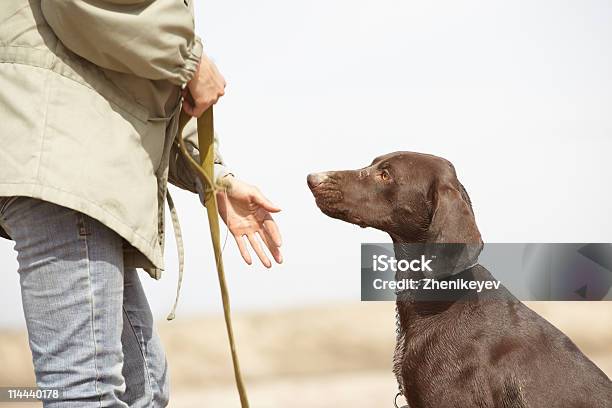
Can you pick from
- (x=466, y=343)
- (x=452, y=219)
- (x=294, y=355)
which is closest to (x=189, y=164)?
(x=452, y=219)

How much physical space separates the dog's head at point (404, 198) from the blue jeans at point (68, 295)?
3.07ft

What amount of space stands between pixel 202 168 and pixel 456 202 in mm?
698

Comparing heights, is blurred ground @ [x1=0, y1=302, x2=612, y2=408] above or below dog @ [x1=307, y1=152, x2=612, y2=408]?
below

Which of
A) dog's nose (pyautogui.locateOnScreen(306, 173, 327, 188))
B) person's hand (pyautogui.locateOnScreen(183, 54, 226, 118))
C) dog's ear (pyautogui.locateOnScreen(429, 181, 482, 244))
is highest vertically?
person's hand (pyautogui.locateOnScreen(183, 54, 226, 118))

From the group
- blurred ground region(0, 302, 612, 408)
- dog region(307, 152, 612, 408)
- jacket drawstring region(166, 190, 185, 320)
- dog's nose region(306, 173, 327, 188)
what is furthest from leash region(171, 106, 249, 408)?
blurred ground region(0, 302, 612, 408)

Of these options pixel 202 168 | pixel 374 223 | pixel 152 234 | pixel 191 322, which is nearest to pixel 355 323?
pixel 191 322

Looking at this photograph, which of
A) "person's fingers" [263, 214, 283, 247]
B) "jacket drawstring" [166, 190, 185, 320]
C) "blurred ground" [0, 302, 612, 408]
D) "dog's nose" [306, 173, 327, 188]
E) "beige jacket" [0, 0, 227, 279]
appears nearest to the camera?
"beige jacket" [0, 0, 227, 279]

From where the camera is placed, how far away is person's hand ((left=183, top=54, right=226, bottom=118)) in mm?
1254

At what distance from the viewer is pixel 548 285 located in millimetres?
2514

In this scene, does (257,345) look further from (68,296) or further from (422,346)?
(68,296)

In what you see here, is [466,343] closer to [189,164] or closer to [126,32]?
[189,164]

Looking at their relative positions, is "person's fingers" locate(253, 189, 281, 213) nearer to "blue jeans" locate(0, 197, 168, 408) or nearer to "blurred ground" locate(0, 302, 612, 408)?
"blue jeans" locate(0, 197, 168, 408)

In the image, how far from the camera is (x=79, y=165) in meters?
1.09

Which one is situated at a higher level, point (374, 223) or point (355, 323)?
point (374, 223)
